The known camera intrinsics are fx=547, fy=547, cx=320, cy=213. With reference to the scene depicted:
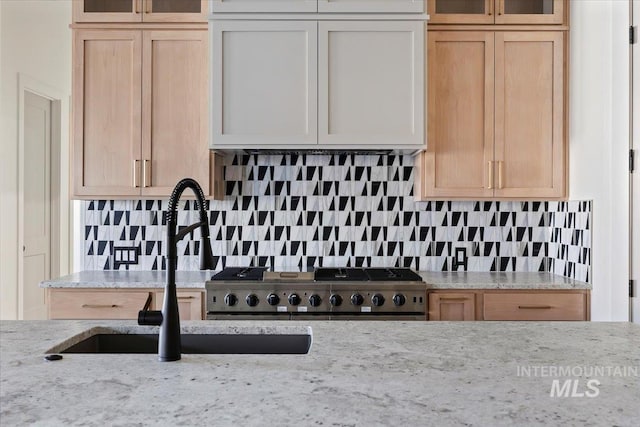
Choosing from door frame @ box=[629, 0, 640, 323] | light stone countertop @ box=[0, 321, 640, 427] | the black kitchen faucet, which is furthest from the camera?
door frame @ box=[629, 0, 640, 323]

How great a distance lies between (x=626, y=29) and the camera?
2.65 metres

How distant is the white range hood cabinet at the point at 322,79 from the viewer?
3014mm

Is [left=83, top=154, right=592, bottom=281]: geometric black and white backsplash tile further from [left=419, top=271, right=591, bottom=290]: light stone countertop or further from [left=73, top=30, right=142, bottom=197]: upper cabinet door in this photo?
[left=73, top=30, right=142, bottom=197]: upper cabinet door

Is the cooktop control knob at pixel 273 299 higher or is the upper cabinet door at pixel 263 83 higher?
the upper cabinet door at pixel 263 83

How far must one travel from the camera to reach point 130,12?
3.12 meters

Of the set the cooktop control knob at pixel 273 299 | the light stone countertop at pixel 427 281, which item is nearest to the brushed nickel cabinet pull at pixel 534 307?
the light stone countertop at pixel 427 281

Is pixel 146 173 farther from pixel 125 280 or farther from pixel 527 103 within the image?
pixel 527 103

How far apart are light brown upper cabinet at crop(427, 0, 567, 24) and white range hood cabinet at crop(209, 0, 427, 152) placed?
202 mm

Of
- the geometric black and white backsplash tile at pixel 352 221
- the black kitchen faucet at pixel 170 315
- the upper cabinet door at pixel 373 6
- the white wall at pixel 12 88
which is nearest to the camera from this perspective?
the black kitchen faucet at pixel 170 315

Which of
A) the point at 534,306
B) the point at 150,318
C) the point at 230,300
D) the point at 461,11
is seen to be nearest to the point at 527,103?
the point at 461,11

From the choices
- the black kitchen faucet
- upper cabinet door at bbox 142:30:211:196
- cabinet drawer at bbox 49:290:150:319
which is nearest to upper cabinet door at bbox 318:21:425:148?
upper cabinet door at bbox 142:30:211:196

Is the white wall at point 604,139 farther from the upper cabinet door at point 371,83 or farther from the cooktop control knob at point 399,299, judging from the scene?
the cooktop control knob at point 399,299

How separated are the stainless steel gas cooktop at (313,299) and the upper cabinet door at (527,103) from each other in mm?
888

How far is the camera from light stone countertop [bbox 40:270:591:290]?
9.43 ft
